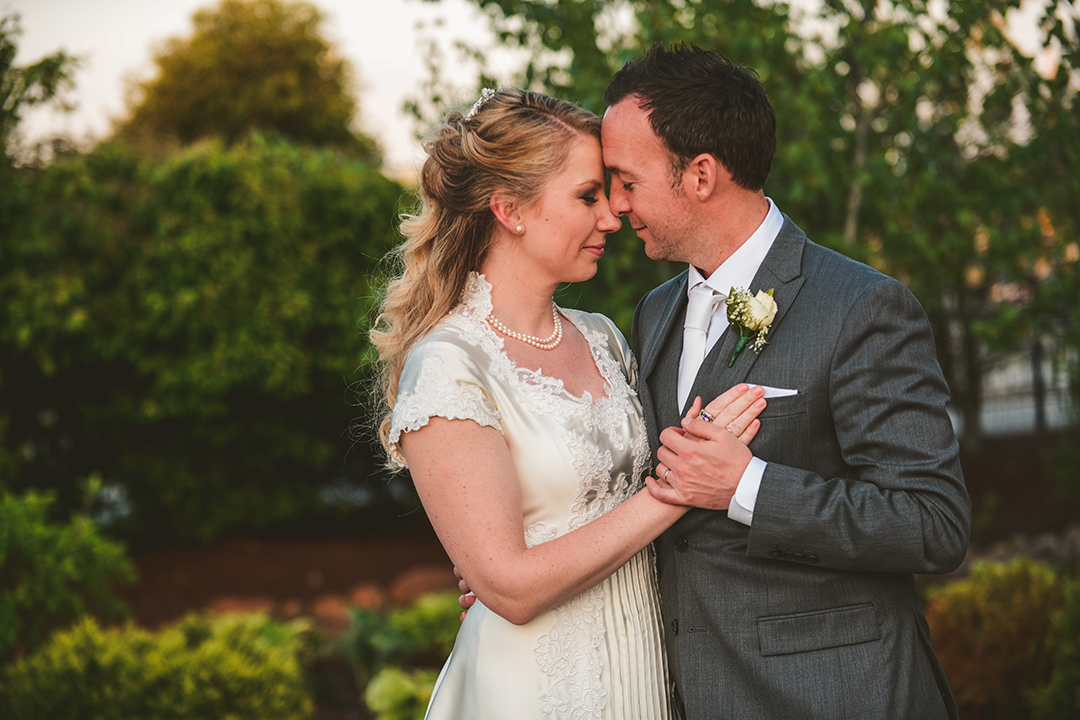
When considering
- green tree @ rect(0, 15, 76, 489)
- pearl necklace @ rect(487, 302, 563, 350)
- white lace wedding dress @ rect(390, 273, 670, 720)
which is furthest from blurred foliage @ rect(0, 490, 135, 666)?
pearl necklace @ rect(487, 302, 563, 350)

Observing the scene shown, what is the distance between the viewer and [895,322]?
7.04 ft

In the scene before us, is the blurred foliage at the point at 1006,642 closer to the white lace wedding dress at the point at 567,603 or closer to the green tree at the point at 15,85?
the white lace wedding dress at the point at 567,603

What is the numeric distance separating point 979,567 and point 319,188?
5.99 metres

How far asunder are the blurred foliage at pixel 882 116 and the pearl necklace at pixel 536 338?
162 cm

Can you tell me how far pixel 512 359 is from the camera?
2.60 metres

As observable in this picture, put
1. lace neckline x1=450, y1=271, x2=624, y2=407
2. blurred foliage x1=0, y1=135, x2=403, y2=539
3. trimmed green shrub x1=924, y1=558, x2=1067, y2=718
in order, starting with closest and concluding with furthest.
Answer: lace neckline x1=450, y1=271, x2=624, y2=407, trimmed green shrub x1=924, y1=558, x2=1067, y2=718, blurred foliage x1=0, y1=135, x2=403, y2=539

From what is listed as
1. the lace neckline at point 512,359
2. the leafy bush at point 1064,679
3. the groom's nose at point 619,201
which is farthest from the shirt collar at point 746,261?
the leafy bush at point 1064,679

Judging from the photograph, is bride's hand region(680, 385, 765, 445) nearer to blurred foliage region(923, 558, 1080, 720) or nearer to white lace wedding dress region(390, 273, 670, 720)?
white lace wedding dress region(390, 273, 670, 720)

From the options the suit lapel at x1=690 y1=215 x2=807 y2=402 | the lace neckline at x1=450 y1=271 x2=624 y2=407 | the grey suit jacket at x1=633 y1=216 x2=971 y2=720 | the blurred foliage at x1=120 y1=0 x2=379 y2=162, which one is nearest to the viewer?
the grey suit jacket at x1=633 y1=216 x2=971 y2=720

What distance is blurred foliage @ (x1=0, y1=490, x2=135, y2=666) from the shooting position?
4.49m

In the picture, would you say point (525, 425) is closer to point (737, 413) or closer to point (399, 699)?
point (737, 413)

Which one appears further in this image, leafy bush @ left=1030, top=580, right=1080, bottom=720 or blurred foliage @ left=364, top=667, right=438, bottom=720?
blurred foliage @ left=364, top=667, right=438, bottom=720

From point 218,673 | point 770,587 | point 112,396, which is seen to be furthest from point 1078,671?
point 112,396

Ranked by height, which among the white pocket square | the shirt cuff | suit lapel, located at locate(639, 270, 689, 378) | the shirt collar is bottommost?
the shirt cuff
